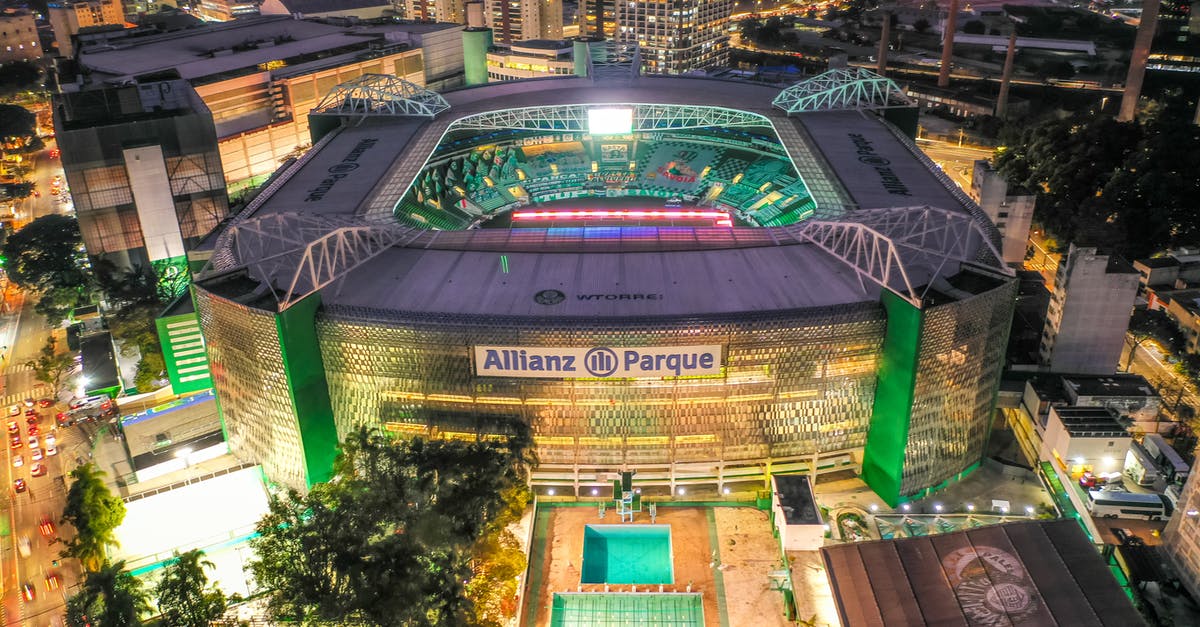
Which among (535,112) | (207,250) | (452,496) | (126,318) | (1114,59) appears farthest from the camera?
(1114,59)

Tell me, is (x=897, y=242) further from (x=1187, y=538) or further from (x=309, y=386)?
(x=309, y=386)

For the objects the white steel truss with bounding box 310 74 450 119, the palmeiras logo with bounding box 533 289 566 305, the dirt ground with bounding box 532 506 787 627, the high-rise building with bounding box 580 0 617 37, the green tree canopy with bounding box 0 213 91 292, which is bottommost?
the dirt ground with bounding box 532 506 787 627

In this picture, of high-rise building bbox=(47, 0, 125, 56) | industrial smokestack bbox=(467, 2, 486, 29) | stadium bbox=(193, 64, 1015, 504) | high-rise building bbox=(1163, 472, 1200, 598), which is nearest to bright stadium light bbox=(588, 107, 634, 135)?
stadium bbox=(193, 64, 1015, 504)

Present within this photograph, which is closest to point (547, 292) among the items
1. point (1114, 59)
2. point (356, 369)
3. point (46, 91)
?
point (356, 369)

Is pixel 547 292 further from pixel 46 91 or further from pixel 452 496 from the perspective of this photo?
pixel 46 91

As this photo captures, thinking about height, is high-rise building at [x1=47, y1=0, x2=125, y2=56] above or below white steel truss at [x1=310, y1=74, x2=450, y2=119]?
above

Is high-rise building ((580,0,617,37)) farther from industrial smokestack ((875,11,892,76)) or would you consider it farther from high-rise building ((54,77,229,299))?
high-rise building ((54,77,229,299))

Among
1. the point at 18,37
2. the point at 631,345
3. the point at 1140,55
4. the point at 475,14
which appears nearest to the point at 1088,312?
the point at 631,345
